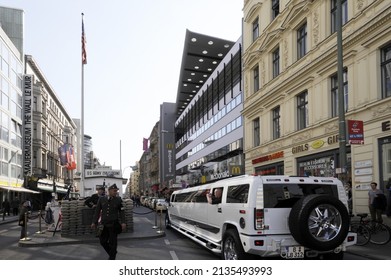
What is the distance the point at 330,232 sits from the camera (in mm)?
6074

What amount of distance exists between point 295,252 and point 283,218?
0.55 m

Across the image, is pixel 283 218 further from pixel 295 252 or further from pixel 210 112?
pixel 210 112

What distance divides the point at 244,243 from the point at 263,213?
1.94 ft

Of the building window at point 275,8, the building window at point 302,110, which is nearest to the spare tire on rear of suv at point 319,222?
the building window at point 302,110

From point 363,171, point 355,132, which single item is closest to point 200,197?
point 355,132

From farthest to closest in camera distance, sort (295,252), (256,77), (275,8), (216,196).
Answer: (256,77), (275,8), (216,196), (295,252)

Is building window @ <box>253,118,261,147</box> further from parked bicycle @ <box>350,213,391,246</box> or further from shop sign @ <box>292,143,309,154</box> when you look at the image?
parked bicycle @ <box>350,213,391,246</box>

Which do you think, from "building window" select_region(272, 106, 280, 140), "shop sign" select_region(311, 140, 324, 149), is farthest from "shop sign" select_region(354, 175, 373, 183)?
"building window" select_region(272, 106, 280, 140)

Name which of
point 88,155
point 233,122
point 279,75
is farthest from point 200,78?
point 88,155

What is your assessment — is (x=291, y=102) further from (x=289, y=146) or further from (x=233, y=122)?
(x=233, y=122)

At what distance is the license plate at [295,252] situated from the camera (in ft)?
20.2

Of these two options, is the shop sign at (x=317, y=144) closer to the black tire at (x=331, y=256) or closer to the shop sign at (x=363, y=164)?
the shop sign at (x=363, y=164)

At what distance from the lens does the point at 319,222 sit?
6.01m
